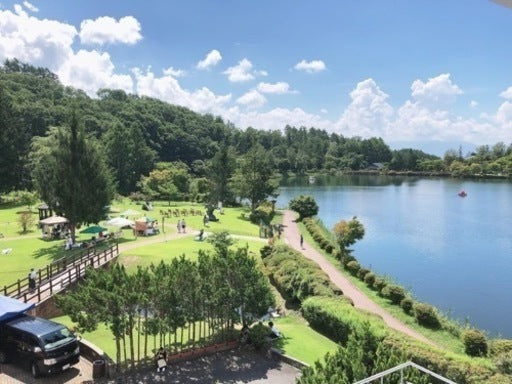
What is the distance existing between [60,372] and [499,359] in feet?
49.6

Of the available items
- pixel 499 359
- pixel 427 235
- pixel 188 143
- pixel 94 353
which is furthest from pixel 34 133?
pixel 499 359

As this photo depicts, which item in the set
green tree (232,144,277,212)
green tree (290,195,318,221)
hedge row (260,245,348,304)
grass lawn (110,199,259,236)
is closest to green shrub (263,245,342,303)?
hedge row (260,245,348,304)

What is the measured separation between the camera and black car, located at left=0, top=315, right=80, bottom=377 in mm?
15195

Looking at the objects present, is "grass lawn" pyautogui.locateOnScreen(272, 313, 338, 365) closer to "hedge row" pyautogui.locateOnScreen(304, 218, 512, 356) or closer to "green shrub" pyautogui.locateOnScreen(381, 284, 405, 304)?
"hedge row" pyautogui.locateOnScreen(304, 218, 512, 356)

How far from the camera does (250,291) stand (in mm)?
19219

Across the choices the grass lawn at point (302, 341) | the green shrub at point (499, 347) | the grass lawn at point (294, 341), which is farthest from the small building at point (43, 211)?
the green shrub at point (499, 347)

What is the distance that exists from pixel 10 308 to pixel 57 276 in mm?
8050

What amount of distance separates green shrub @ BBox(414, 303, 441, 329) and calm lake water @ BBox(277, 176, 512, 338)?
3.81m

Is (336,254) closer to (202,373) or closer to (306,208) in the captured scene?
(306,208)

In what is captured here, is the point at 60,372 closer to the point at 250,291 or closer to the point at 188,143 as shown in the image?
the point at 250,291

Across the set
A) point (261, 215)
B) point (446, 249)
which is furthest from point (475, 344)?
point (261, 215)

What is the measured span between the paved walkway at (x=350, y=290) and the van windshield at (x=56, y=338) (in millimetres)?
14511

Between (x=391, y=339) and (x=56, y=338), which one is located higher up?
(x=56, y=338)

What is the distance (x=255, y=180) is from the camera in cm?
6178
